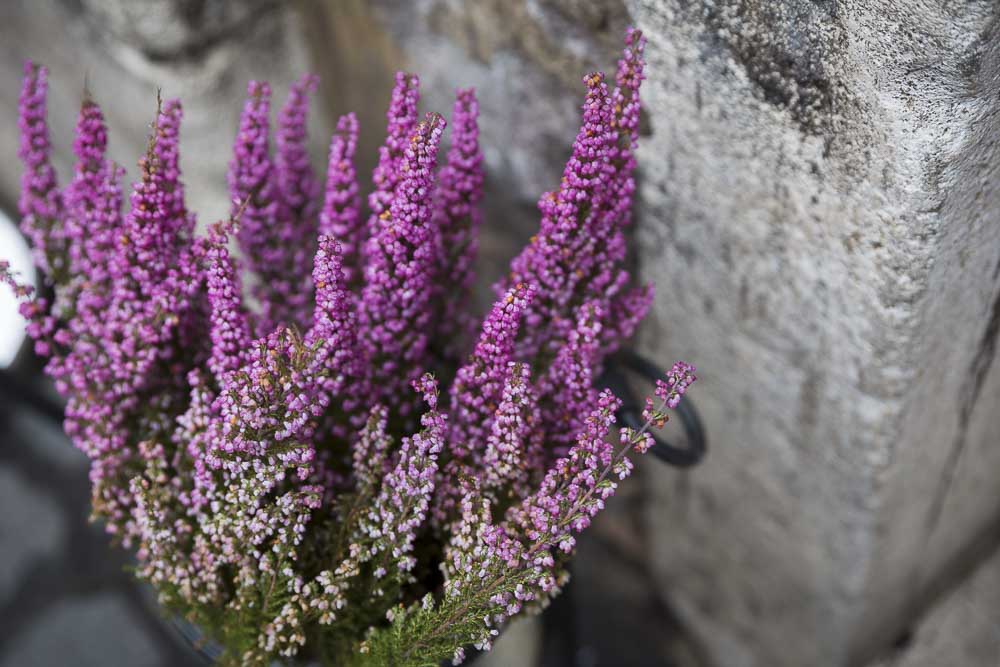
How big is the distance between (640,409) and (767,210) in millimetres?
291

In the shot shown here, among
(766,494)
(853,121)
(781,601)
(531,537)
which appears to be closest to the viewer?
(531,537)

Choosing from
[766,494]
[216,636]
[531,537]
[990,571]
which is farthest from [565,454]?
[990,571]

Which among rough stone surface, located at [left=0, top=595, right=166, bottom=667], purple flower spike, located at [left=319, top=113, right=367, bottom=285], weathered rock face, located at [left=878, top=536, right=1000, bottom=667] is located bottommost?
rough stone surface, located at [left=0, top=595, right=166, bottom=667]

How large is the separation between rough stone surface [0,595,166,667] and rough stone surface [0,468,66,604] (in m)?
0.13

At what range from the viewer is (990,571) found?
185 centimetres

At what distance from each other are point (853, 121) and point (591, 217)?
0.29 m

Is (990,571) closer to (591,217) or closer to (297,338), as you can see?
(591,217)

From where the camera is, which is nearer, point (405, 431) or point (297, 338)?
point (297, 338)

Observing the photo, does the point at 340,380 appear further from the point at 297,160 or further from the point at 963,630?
the point at 963,630

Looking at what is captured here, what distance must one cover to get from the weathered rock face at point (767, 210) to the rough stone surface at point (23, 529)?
87 centimetres

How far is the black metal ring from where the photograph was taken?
4.01ft

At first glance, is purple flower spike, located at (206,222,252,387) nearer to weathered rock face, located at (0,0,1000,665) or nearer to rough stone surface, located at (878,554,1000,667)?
weathered rock face, located at (0,0,1000,665)

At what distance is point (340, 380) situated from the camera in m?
1.00

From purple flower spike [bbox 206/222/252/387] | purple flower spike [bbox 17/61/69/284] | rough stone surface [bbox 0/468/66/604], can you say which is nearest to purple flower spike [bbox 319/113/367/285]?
purple flower spike [bbox 206/222/252/387]
